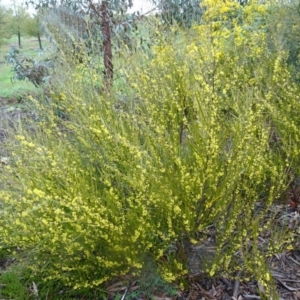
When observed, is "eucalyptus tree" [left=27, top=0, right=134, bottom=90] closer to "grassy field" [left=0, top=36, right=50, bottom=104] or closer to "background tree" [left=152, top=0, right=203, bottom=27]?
"background tree" [left=152, top=0, right=203, bottom=27]

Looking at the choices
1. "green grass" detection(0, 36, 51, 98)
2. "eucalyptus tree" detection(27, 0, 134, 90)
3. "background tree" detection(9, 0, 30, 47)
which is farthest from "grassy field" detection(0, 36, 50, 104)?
"background tree" detection(9, 0, 30, 47)

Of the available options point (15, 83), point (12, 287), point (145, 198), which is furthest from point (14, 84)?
point (145, 198)

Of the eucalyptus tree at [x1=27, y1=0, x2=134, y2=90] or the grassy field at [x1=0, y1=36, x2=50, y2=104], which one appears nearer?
the eucalyptus tree at [x1=27, y1=0, x2=134, y2=90]

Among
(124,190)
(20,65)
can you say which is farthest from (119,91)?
(20,65)

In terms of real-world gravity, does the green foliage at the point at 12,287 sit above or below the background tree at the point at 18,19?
below

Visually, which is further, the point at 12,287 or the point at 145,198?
the point at 12,287

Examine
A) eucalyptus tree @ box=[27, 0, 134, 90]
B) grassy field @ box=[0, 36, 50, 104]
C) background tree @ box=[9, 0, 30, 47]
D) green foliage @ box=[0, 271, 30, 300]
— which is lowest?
green foliage @ box=[0, 271, 30, 300]

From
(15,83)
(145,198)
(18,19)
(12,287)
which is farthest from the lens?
(18,19)

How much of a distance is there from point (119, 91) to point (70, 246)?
1.84 m

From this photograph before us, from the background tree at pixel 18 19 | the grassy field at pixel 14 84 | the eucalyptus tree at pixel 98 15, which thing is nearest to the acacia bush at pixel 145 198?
the eucalyptus tree at pixel 98 15

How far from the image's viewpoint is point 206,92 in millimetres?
2033

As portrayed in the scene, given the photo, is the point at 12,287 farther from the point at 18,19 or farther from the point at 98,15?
the point at 18,19

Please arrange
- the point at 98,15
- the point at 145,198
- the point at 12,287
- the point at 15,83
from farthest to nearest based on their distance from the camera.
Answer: the point at 15,83
the point at 98,15
the point at 12,287
the point at 145,198

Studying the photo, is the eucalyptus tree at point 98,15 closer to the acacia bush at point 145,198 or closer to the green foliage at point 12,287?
the acacia bush at point 145,198
